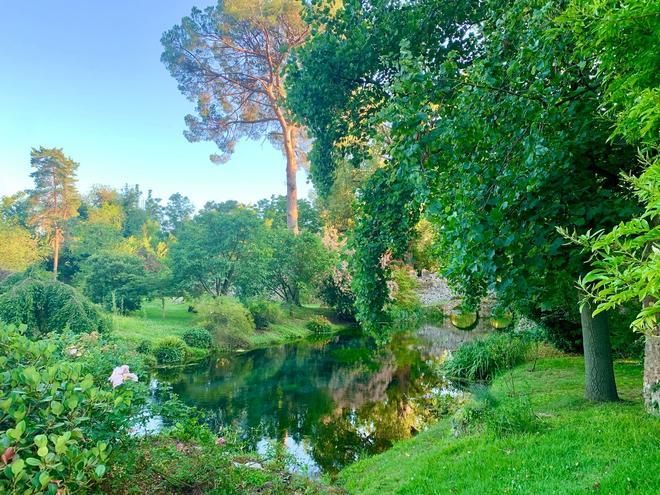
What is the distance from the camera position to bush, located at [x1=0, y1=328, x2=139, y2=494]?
2.10 m

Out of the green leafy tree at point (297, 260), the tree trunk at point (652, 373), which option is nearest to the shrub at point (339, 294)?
the green leafy tree at point (297, 260)

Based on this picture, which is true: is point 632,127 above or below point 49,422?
above

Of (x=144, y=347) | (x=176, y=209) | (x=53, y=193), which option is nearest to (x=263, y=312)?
(x=144, y=347)

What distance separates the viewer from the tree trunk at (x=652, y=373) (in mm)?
4234

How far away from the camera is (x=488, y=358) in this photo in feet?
35.8

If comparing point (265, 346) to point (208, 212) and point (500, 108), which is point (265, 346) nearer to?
point (208, 212)

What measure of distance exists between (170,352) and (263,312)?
6562mm

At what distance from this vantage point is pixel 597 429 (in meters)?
3.94

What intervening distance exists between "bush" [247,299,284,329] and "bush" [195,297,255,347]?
61.2 inches

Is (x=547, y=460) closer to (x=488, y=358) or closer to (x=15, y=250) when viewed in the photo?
(x=488, y=358)

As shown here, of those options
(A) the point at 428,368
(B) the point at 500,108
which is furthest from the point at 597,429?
(A) the point at 428,368

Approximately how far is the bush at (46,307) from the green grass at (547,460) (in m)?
10.4

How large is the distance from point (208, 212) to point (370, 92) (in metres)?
17.3

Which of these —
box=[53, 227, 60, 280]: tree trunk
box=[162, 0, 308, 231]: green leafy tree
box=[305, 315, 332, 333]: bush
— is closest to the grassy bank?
box=[305, 315, 332, 333]: bush
